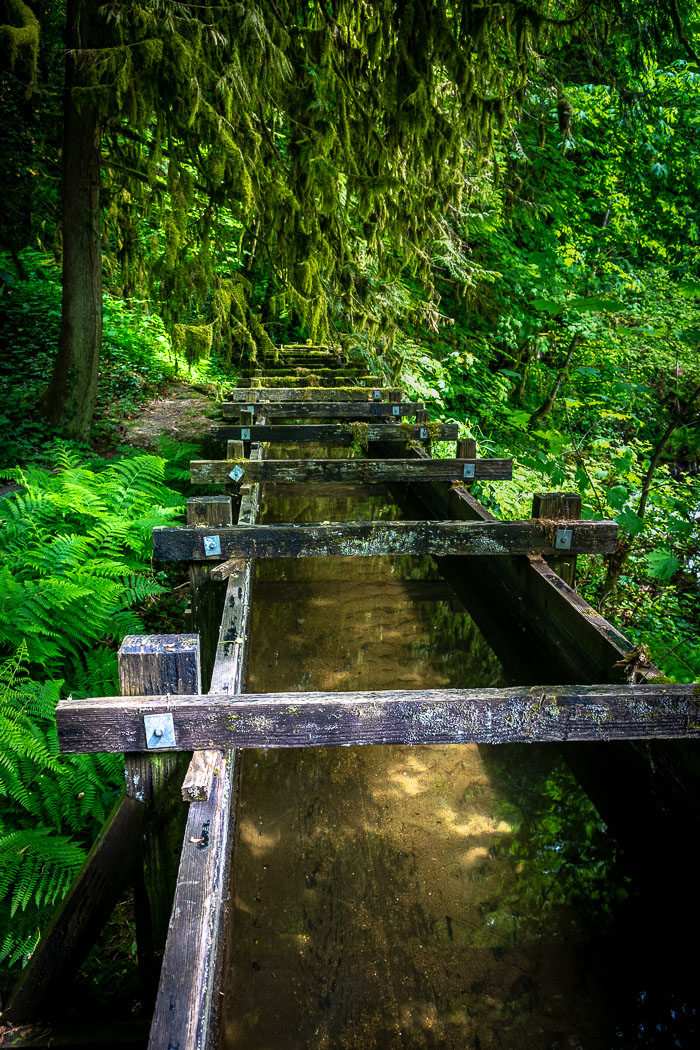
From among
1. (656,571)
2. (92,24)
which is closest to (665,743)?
(656,571)

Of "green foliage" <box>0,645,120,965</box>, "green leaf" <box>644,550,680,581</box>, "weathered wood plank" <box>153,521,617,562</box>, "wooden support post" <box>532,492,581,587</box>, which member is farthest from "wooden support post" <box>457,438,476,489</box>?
"green foliage" <box>0,645,120,965</box>

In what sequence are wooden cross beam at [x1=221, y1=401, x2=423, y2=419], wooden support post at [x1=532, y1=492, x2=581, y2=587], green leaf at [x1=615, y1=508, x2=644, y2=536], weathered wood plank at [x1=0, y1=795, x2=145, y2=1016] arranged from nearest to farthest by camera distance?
weathered wood plank at [x1=0, y1=795, x2=145, y2=1016] → wooden support post at [x1=532, y1=492, x2=581, y2=587] → green leaf at [x1=615, y1=508, x2=644, y2=536] → wooden cross beam at [x1=221, y1=401, x2=423, y2=419]

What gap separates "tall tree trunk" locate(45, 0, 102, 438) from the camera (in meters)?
7.06

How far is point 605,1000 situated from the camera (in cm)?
209

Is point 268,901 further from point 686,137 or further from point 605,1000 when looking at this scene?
point 686,137

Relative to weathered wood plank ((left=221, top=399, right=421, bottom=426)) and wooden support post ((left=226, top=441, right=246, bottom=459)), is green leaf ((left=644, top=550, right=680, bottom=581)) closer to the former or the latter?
wooden support post ((left=226, top=441, right=246, bottom=459))

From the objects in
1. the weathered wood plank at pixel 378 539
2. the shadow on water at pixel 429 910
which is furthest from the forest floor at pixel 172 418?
the shadow on water at pixel 429 910

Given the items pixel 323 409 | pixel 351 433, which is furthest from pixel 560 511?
pixel 323 409

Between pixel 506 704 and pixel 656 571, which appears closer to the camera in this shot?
pixel 506 704

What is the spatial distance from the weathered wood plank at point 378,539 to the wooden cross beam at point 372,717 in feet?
4.86

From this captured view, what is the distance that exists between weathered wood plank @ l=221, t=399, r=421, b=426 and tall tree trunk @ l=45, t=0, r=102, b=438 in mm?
2408

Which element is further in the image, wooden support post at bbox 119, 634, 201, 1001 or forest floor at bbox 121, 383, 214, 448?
forest floor at bbox 121, 383, 214, 448

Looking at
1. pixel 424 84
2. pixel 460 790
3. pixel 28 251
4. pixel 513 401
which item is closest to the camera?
pixel 460 790

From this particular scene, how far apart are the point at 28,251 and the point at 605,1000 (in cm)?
1561
